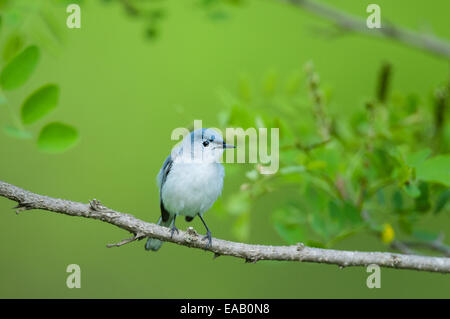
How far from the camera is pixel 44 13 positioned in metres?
1.89

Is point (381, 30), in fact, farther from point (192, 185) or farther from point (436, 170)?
point (192, 185)

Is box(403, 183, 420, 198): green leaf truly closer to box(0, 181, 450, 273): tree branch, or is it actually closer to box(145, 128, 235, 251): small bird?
box(0, 181, 450, 273): tree branch

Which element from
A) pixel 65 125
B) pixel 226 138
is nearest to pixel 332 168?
pixel 226 138

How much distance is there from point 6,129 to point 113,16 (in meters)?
3.89

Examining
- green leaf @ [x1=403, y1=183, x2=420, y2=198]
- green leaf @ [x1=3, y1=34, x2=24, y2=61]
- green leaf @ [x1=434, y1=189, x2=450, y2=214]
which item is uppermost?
green leaf @ [x1=3, y1=34, x2=24, y2=61]

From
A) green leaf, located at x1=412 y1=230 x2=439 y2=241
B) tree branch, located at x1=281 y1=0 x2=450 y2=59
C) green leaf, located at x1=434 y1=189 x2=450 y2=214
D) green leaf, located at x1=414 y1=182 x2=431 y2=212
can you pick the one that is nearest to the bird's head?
green leaf, located at x1=414 y1=182 x2=431 y2=212

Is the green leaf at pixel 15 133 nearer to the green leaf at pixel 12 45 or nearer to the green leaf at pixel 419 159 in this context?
the green leaf at pixel 12 45

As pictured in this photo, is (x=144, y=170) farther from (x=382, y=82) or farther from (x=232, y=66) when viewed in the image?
(x=382, y=82)

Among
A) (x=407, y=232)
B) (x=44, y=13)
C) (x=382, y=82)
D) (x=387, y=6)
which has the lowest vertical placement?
(x=407, y=232)

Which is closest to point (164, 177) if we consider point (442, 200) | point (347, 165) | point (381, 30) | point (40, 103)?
point (40, 103)

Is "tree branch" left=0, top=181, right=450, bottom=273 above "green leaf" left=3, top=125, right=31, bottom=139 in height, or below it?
below

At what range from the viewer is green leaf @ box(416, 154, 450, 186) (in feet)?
5.02

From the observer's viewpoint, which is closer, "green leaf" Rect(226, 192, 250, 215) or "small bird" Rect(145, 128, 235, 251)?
"small bird" Rect(145, 128, 235, 251)

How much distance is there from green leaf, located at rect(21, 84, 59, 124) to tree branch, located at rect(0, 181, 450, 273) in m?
0.22
